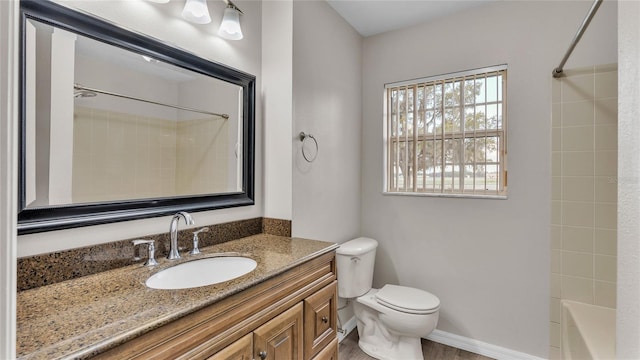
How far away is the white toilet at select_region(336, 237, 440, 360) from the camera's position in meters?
1.84

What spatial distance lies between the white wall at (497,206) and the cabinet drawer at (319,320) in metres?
1.11

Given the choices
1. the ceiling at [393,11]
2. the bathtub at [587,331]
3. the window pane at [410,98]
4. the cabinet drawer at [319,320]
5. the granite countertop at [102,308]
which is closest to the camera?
the granite countertop at [102,308]

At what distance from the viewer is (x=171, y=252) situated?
1.22 metres

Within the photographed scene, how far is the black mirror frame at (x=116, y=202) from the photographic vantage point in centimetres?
87

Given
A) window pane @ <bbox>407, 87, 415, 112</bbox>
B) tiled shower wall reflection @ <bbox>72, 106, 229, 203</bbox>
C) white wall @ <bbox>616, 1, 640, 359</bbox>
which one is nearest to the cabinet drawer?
tiled shower wall reflection @ <bbox>72, 106, 229, 203</bbox>

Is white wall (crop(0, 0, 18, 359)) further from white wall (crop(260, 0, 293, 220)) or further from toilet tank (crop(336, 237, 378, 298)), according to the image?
toilet tank (crop(336, 237, 378, 298))

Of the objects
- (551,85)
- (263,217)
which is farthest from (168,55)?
(551,85)

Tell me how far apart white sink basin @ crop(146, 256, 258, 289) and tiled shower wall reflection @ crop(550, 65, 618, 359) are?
1900 millimetres

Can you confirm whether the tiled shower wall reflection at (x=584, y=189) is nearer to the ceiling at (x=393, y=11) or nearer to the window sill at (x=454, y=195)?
the window sill at (x=454, y=195)

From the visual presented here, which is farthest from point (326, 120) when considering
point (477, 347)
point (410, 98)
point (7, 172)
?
point (477, 347)

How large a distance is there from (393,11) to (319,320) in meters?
2.15

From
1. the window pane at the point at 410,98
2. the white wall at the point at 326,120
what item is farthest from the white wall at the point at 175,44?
the window pane at the point at 410,98

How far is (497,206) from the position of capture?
202 cm

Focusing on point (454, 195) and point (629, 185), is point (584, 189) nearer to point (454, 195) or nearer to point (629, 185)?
point (454, 195)
